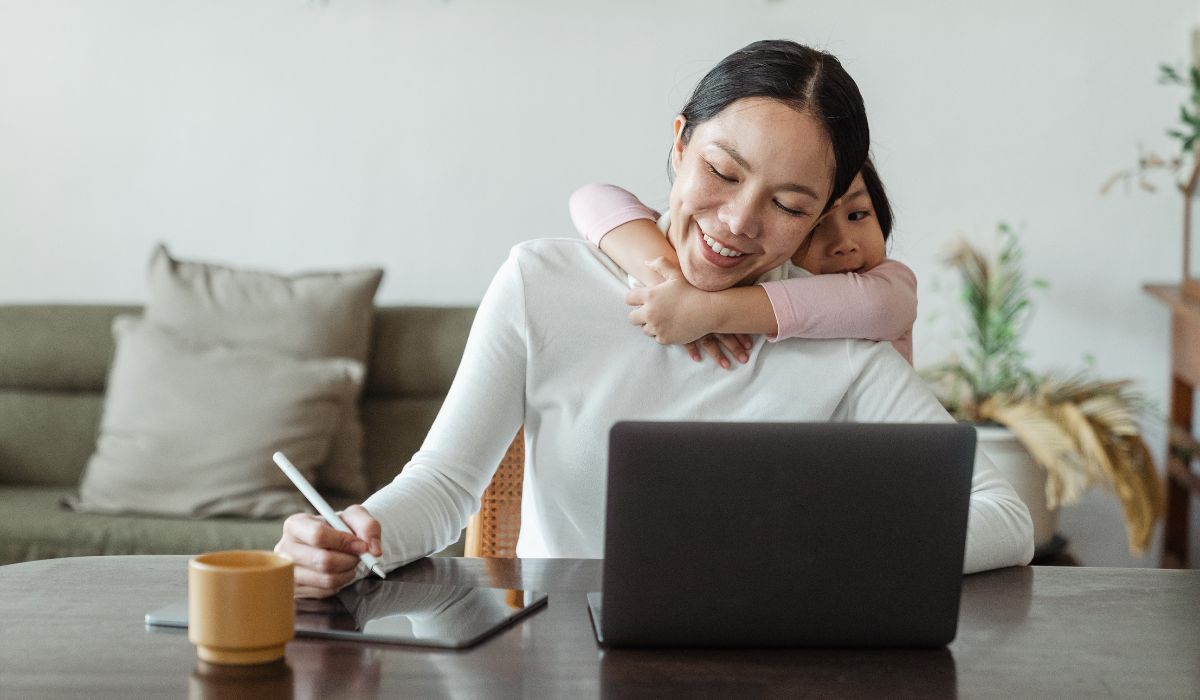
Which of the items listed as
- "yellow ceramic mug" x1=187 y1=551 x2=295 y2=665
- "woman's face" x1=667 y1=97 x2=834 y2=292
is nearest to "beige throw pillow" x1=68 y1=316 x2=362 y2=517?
"woman's face" x1=667 y1=97 x2=834 y2=292

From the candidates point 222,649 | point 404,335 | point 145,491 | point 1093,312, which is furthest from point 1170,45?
point 222,649

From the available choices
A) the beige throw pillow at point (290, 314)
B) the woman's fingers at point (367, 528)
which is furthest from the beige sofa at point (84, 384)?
the woman's fingers at point (367, 528)

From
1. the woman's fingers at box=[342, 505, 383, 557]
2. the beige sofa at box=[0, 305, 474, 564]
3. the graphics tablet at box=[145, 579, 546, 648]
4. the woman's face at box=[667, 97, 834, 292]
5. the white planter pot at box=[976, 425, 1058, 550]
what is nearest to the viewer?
the graphics tablet at box=[145, 579, 546, 648]

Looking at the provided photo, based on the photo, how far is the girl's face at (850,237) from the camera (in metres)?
1.47

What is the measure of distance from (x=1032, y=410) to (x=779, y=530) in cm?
200

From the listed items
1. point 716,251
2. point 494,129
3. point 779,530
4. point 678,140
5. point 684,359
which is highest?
point 494,129

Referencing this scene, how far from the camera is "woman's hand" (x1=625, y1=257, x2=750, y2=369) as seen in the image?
135 cm

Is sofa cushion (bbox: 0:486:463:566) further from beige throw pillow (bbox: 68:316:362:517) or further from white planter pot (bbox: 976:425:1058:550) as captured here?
white planter pot (bbox: 976:425:1058:550)

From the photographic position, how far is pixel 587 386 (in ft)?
4.61

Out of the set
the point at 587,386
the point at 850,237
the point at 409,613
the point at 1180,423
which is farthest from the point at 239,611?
the point at 1180,423

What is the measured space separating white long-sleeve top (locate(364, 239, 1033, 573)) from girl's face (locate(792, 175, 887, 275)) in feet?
0.43

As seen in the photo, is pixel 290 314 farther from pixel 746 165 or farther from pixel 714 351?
pixel 746 165

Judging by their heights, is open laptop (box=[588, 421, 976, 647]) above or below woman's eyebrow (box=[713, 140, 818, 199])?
below

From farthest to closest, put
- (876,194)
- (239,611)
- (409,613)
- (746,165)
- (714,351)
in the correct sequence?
(876,194) → (714,351) → (746,165) → (409,613) → (239,611)
